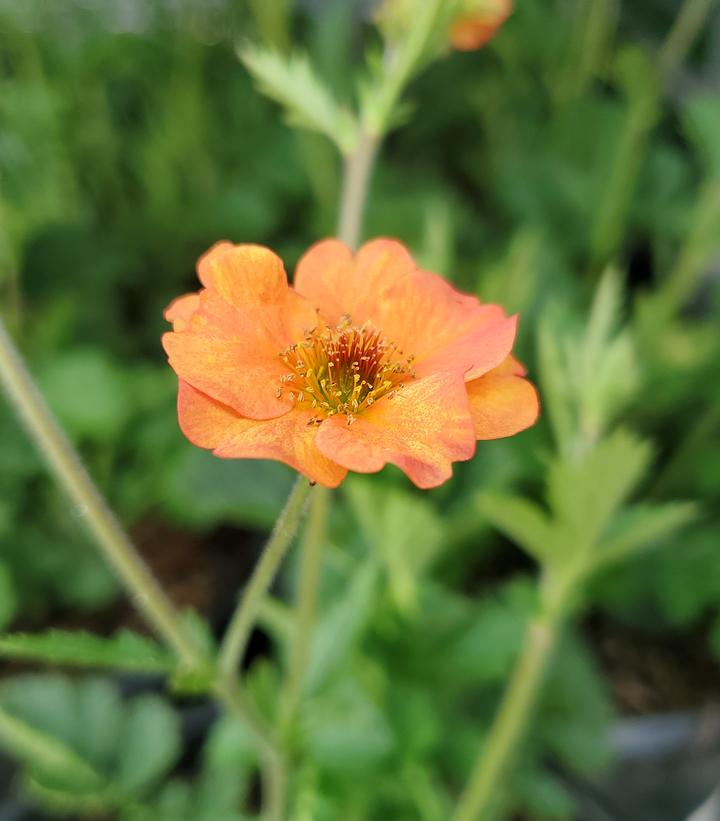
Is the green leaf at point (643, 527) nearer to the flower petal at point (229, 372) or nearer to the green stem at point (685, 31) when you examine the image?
the flower petal at point (229, 372)

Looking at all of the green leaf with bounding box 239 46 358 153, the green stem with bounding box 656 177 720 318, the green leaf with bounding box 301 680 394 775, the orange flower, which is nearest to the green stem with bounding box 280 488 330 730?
the green leaf with bounding box 301 680 394 775

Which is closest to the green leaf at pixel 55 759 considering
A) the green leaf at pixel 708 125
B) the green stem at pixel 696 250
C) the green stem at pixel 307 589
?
the green stem at pixel 307 589

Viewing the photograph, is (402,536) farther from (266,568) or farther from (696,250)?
(696,250)

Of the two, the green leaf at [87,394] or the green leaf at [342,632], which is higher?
the green leaf at [87,394]

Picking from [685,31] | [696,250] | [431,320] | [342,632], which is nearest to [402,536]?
[342,632]

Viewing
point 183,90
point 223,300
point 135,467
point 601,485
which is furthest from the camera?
point 183,90

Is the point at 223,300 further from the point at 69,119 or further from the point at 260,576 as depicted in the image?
the point at 69,119

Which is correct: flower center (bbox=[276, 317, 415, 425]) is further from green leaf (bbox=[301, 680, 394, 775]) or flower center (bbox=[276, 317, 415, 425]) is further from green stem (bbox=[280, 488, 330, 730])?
green leaf (bbox=[301, 680, 394, 775])

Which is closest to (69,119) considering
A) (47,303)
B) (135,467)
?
(47,303)
